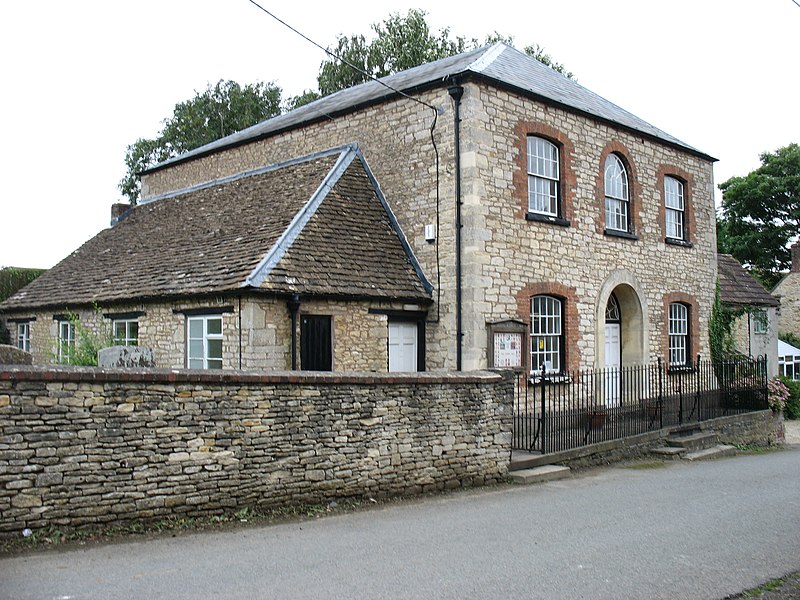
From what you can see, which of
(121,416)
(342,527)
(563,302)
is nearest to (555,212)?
(563,302)

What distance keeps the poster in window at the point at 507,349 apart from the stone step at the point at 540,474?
2.94 meters

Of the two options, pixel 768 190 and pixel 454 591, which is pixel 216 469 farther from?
pixel 768 190

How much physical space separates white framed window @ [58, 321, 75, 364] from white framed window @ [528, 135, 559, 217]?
11.4 meters

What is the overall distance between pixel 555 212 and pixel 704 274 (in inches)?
295

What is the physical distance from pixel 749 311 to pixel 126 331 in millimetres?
19983

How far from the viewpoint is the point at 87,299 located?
18141 mm

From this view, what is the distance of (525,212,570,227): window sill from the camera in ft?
55.8

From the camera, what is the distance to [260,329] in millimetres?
13938

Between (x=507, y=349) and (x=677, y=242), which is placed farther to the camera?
(x=677, y=242)

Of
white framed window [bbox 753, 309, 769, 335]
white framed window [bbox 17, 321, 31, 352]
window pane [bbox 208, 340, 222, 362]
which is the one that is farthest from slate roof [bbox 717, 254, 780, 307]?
white framed window [bbox 17, 321, 31, 352]

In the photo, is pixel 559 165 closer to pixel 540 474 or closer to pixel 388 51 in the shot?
pixel 540 474

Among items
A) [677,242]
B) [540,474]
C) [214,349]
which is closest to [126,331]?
[214,349]

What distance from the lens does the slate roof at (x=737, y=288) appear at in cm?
2633

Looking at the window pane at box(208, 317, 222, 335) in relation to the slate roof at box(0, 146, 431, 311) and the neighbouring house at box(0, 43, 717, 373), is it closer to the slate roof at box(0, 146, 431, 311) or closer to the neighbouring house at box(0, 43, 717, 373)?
the neighbouring house at box(0, 43, 717, 373)
